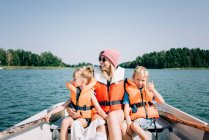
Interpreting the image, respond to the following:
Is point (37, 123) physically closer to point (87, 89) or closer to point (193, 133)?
point (87, 89)

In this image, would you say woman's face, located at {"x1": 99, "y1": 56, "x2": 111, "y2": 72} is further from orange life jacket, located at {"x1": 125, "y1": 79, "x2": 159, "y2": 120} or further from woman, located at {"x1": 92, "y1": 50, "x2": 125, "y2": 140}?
orange life jacket, located at {"x1": 125, "y1": 79, "x2": 159, "y2": 120}

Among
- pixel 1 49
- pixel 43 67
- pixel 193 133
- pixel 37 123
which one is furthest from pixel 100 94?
pixel 43 67

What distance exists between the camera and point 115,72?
3.55 meters

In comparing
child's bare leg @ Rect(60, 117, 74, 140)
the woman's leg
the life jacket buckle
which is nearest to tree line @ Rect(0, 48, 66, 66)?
child's bare leg @ Rect(60, 117, 74, 140)

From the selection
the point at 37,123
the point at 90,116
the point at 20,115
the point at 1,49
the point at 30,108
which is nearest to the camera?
the point at 37,123

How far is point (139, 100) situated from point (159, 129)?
1.66 feet

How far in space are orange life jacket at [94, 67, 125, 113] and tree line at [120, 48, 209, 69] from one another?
8906 centimetres

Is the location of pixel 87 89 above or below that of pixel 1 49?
below

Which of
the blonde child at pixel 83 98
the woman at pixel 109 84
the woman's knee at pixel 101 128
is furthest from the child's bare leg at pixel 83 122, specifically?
the woman's knee at pixel 101 128

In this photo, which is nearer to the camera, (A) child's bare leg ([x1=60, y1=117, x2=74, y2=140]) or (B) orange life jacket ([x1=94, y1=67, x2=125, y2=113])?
(A) child's bare leg ([x1=60, y1=117, x2=74, y2=140])

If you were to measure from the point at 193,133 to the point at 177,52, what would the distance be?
9516cm

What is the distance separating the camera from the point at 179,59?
89062 mm

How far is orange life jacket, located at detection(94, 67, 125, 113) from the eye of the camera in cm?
338

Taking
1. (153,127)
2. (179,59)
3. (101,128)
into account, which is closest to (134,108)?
(153,127)
